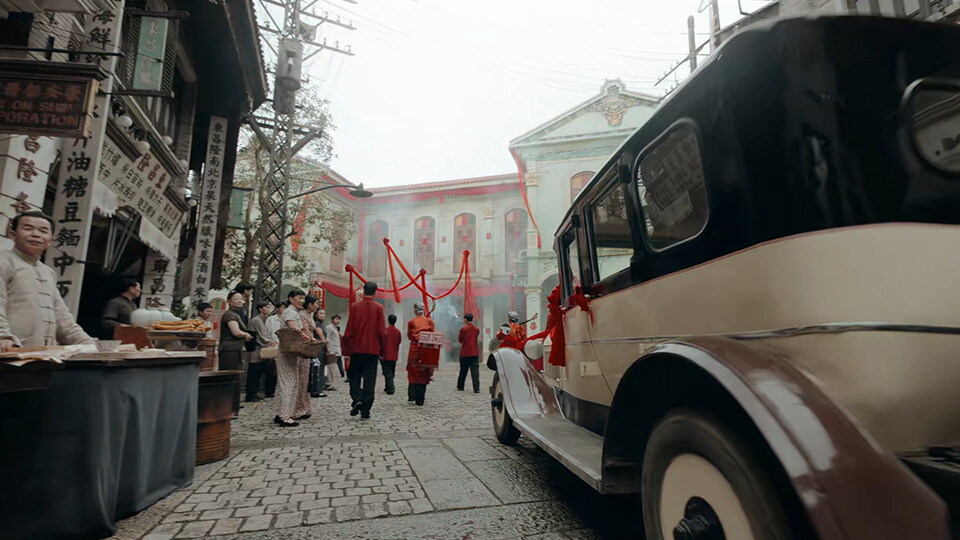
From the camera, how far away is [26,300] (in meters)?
2.84

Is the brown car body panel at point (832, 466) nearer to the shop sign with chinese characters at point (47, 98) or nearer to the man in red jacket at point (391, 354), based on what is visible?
the shop sign with chinese characters at point (47, 98)

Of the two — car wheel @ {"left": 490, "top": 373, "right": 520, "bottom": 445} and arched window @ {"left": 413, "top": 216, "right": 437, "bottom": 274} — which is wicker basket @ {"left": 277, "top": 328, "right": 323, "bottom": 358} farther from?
arched window @ {"left": 413, "top": 216, "right": 437, "bottom": 274}

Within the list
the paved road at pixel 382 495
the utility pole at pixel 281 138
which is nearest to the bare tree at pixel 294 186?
the utility pole at pixel 281 138

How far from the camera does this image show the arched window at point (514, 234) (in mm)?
22719

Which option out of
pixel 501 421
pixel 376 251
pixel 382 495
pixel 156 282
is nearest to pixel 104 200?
pixel 156 282

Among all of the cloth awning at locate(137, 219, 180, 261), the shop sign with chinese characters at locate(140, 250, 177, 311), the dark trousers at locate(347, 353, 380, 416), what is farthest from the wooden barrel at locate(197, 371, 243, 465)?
the shop sign with chinese characters at locate(140, 250, 177, 311)

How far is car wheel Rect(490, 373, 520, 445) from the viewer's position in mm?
4477

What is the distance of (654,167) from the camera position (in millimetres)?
2295

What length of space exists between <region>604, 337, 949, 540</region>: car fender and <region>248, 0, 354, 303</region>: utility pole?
11.1 meters

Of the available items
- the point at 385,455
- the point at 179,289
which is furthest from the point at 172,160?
the point at 385,455

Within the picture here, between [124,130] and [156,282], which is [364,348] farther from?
[156,282]

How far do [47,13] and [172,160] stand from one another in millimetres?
4857

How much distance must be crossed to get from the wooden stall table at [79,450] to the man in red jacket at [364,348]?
11.0ft

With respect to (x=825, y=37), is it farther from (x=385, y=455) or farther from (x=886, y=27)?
(x=385, y=455)
